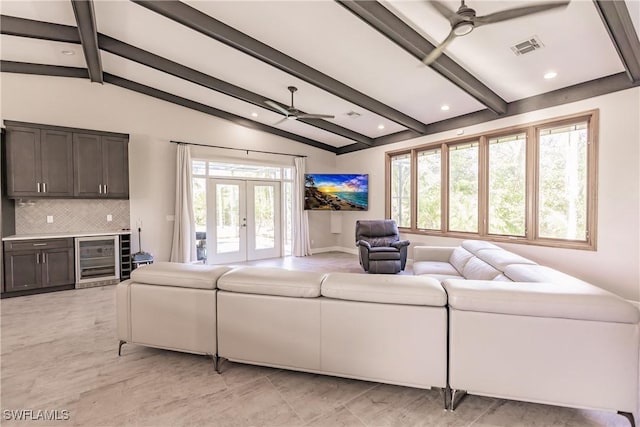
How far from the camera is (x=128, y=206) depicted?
570 cm

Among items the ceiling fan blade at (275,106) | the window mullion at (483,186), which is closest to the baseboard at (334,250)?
the window mullion at (483,186)

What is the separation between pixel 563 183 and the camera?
4363 mm

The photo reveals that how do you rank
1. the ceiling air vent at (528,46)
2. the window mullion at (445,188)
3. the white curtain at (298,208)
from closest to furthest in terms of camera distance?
the ceiling air vent at (528,46) < the window mullion at (445,188) < the white curtain at (298,208)

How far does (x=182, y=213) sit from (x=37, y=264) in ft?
7.54

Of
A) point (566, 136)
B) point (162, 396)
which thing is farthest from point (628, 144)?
point (162, 396)

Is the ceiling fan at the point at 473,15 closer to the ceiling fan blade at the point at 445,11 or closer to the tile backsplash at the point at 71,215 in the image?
the ceiling fan blade at the point at 445,11

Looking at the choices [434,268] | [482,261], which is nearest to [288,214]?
[434,268]

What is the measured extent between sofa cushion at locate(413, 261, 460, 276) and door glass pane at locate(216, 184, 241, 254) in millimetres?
4295

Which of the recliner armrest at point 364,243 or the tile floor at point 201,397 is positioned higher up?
the recliner armrest at point 364,243

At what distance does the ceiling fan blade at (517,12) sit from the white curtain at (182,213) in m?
5.52

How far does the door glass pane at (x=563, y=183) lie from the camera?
13.7ft

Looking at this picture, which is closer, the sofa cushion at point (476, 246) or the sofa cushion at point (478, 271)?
the sofa cushion at point (478, 271)

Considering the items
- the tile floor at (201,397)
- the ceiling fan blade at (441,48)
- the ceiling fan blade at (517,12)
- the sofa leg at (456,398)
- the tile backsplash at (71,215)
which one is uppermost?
the ceiling fan blade at (517,12)

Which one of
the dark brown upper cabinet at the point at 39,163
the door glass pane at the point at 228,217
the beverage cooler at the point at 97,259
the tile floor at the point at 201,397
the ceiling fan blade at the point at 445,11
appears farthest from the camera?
the door glass pane at the point at 228,217
